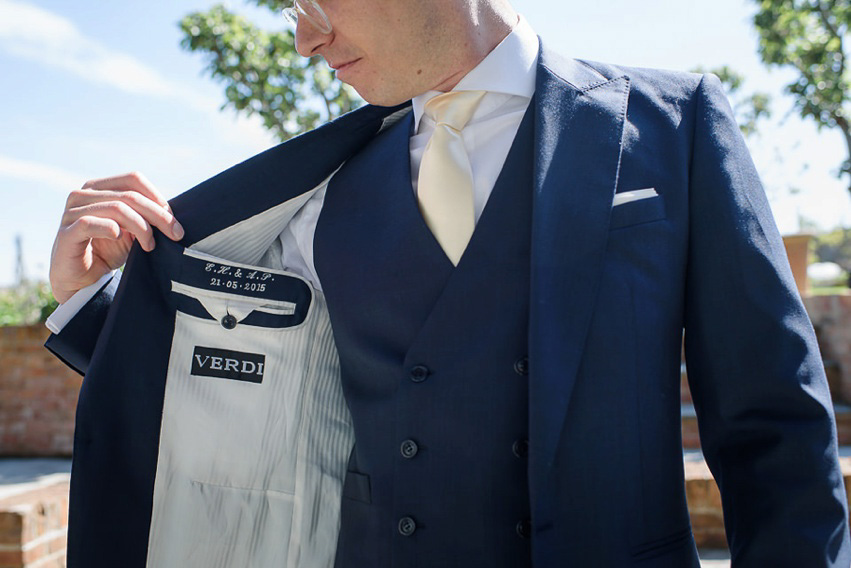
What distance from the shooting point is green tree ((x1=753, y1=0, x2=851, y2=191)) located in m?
8.16

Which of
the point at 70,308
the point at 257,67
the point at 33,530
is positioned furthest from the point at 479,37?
the point at 257,67

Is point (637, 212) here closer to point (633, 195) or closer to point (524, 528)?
point (633, 195)

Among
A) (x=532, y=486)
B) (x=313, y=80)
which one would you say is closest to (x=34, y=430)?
(x=313, y=80)

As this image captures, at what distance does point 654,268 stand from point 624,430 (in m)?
0.27

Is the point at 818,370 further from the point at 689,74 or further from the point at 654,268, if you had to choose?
the point at 689,74

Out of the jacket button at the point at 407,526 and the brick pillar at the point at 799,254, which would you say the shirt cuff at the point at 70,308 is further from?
the brick pillar at the point at 799,254

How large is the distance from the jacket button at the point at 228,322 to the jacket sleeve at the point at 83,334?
267 mm

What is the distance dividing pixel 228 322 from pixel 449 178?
59 centimetres

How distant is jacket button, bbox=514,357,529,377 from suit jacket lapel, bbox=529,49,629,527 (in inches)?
3.4

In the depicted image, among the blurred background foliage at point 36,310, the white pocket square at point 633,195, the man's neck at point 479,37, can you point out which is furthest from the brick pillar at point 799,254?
the blurred background foliage at point 36,310

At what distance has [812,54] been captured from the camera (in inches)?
325

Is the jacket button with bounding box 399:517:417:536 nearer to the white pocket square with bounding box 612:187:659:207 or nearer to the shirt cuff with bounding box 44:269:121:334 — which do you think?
the white pocket square with bounding box 612:187:659:207

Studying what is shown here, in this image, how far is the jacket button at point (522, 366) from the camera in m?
1.20

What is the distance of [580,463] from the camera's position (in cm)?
114
